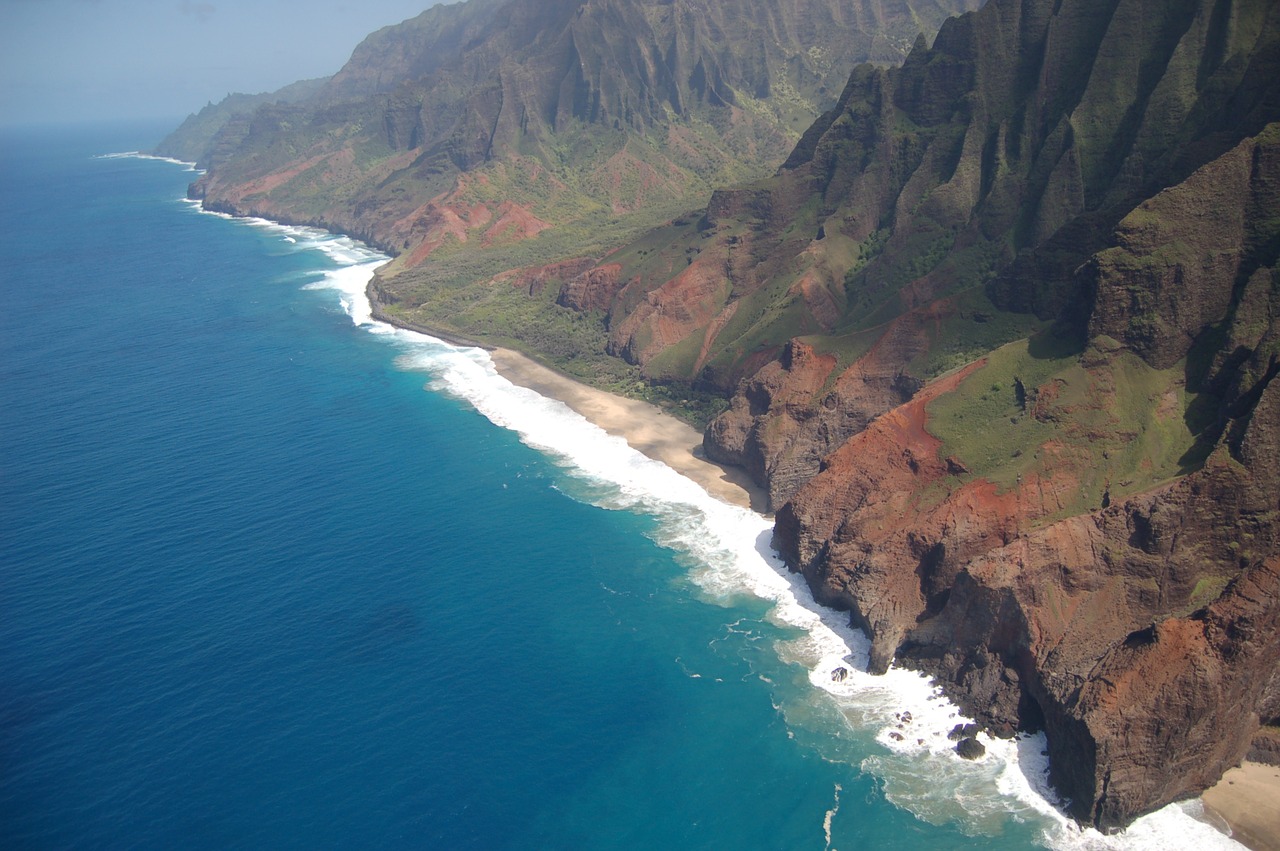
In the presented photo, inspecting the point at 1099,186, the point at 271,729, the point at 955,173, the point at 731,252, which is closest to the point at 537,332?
the point at 731,252

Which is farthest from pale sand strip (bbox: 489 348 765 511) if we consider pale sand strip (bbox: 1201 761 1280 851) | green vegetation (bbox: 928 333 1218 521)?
pale sand strip (bbox: 1201 761 1280 851)

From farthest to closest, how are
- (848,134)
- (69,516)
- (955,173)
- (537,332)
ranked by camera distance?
(537,332) → (848,134) → (955,173) → (69,516)

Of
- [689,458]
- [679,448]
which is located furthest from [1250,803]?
[679,448]

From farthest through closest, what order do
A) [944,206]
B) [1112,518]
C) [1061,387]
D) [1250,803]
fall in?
[944,206] < [1061,387] < [1112,518] < [1250,803]

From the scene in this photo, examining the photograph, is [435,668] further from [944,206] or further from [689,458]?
[944,206]

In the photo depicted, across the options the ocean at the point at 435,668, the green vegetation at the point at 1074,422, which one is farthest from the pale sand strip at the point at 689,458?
the green vegetation at the point at 1074,422

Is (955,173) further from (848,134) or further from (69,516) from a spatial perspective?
(69,516)
